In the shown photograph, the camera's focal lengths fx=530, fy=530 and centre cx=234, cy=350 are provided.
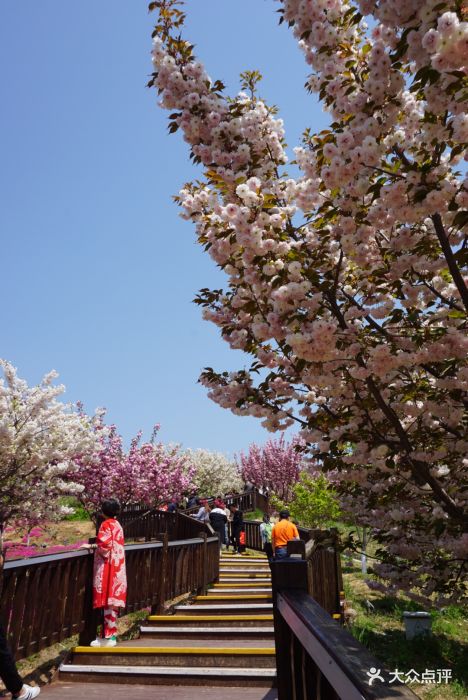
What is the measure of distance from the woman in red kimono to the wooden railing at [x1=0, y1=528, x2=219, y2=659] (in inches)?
5.2

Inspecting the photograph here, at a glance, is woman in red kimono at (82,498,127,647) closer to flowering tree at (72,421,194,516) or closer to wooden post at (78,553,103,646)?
wooden post at (78,553,103,646)

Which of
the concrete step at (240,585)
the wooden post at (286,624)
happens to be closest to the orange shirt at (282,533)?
the concrete step at (240,585)

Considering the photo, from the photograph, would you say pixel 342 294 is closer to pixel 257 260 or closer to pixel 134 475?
pixel 257 260

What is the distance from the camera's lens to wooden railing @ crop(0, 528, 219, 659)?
16.7ft

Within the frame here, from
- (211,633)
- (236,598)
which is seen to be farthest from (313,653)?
(236,598)

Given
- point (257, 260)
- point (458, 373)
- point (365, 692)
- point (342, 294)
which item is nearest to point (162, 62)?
point (257, 260)

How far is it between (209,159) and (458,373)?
9.24 feet

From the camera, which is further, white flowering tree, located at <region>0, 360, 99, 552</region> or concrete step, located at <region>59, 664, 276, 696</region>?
white flowering tree, located at <region>0, 360, 99, 552</region>

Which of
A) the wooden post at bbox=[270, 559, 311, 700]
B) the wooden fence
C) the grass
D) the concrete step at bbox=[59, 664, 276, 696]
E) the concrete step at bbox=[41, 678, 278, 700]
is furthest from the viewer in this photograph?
the wooden fence

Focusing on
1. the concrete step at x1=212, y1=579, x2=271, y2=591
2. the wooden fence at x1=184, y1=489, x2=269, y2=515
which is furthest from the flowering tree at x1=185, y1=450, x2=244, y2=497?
the concrete step at x1=212, y1=579, x2=271, y2=591

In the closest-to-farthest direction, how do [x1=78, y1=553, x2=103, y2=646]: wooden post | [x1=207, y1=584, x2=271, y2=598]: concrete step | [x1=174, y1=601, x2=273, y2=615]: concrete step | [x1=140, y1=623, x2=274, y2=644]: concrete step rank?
[x1=78, y1=553, x2=103, y2=646]: wooden post → [x1=140, y1=623, x2=274, y2=644]: concrete step → [x1=174, y1=601, x2=273, y2=615]: concrete step → [x1=207, y1=584, x2=271, y2=598]: concrete step

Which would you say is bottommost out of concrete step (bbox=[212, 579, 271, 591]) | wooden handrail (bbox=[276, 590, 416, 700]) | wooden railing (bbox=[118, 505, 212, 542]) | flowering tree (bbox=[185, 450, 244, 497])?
concrete step (bbox=[212, 579, 271, 591])

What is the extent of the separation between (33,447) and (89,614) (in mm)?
8356

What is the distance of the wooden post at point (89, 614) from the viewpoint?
6203 mm
